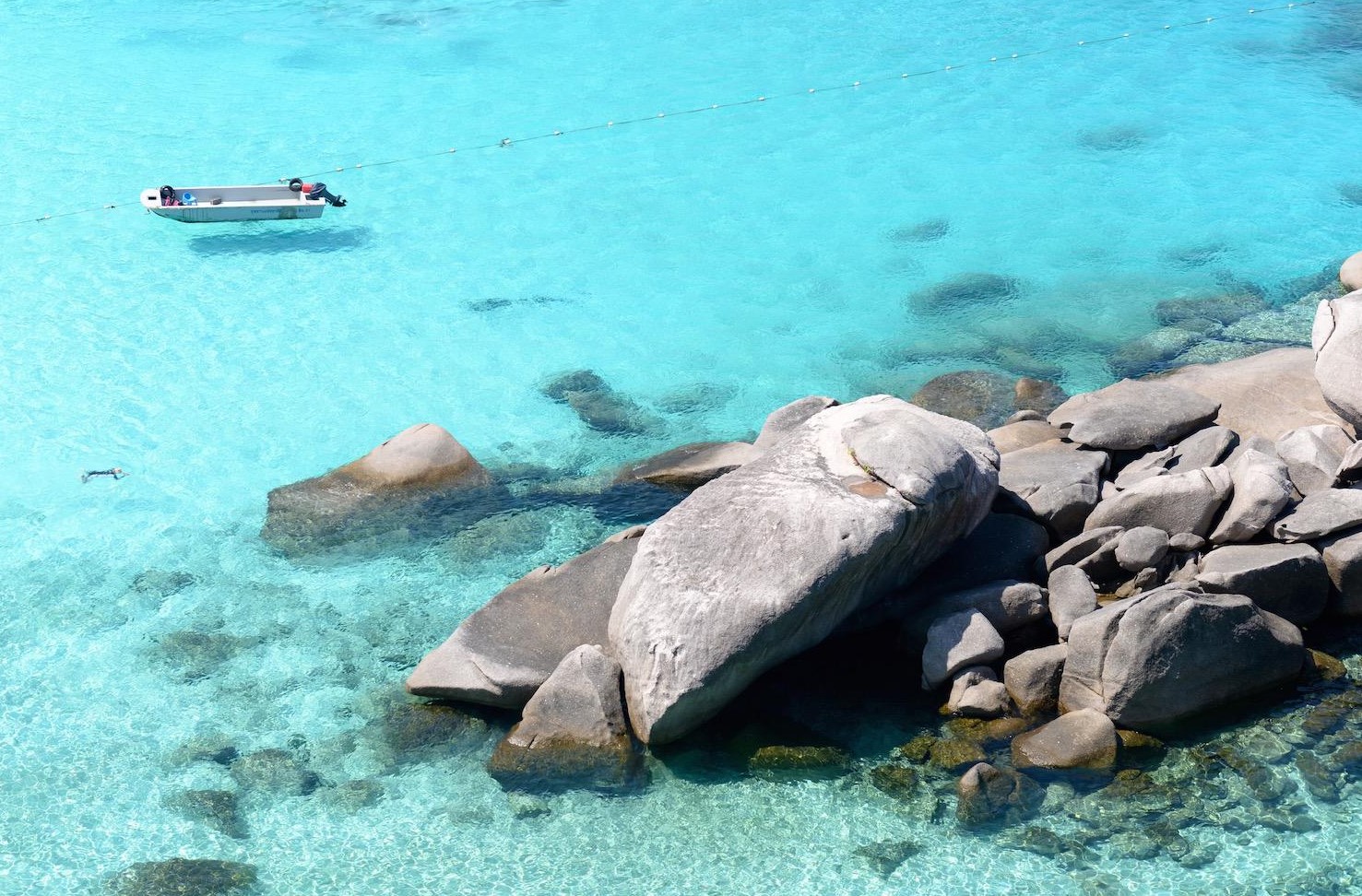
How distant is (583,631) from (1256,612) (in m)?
5.19

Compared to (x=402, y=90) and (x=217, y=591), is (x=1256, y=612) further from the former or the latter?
(x=402, y=90)

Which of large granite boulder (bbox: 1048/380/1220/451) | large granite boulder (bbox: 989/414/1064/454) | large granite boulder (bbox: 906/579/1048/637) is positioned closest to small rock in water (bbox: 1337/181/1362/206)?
large granite boulder (bbox: 1048/380/1220/451)

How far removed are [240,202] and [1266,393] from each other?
13878 millimetres

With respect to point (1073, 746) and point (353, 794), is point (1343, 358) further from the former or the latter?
point (353, 794)

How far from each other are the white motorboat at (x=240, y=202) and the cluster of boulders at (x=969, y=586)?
9209 mm

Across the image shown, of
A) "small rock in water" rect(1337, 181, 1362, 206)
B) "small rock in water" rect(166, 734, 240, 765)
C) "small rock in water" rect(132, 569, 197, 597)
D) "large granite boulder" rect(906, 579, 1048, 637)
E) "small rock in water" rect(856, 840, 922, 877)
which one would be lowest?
"small rock in water" rect(166, 734, 240, 765)

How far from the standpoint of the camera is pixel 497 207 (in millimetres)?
19938

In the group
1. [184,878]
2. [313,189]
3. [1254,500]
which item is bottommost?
[184,878]

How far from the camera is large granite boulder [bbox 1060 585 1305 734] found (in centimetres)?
935

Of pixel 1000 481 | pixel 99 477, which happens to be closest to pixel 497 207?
pixel 99 477

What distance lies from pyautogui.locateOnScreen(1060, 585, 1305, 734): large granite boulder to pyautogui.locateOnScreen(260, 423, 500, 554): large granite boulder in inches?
241

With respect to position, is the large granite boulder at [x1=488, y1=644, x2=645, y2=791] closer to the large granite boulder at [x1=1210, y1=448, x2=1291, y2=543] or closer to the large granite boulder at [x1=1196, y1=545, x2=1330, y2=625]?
the large granite boulder at [x1=1196, y1=545, x2=1330, y2=625]

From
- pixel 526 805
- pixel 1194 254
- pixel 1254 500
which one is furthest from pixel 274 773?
pixel 1194 254

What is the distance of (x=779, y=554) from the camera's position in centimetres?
972
